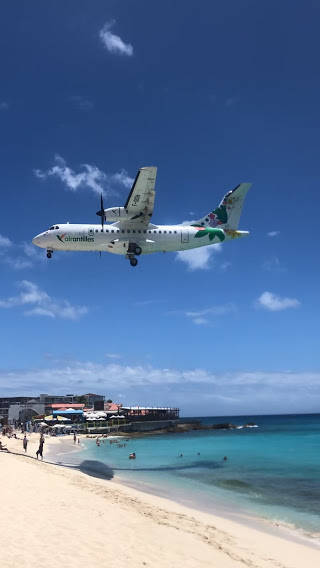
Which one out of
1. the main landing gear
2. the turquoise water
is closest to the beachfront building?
the turquoise water

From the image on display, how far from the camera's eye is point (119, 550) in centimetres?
1001

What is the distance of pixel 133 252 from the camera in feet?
98.2

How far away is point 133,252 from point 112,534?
20.5 m

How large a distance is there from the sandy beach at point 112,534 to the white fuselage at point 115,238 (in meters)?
15.2

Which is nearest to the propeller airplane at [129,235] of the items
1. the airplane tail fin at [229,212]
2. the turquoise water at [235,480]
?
the airplane tail fin at [229,212]

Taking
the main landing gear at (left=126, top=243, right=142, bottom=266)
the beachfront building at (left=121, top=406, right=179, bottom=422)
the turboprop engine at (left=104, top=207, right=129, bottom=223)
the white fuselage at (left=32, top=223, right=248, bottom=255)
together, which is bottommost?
the beachfront building at (left=121, top=406, right=179, bottom=422)

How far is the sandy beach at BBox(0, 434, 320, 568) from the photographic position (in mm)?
9250

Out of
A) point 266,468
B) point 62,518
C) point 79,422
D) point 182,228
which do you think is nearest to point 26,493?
point 62,518

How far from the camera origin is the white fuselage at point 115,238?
1165 inches

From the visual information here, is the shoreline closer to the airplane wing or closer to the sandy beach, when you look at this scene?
the sandy beach

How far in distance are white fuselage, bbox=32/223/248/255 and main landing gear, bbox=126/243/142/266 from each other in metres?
0.25

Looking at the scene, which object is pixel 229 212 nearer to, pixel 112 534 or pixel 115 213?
pixel 115 213

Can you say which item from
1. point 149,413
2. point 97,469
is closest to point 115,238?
point 97,469

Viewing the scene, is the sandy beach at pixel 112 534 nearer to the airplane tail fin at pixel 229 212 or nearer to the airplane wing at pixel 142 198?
the airplane wing at pixel 142 198
